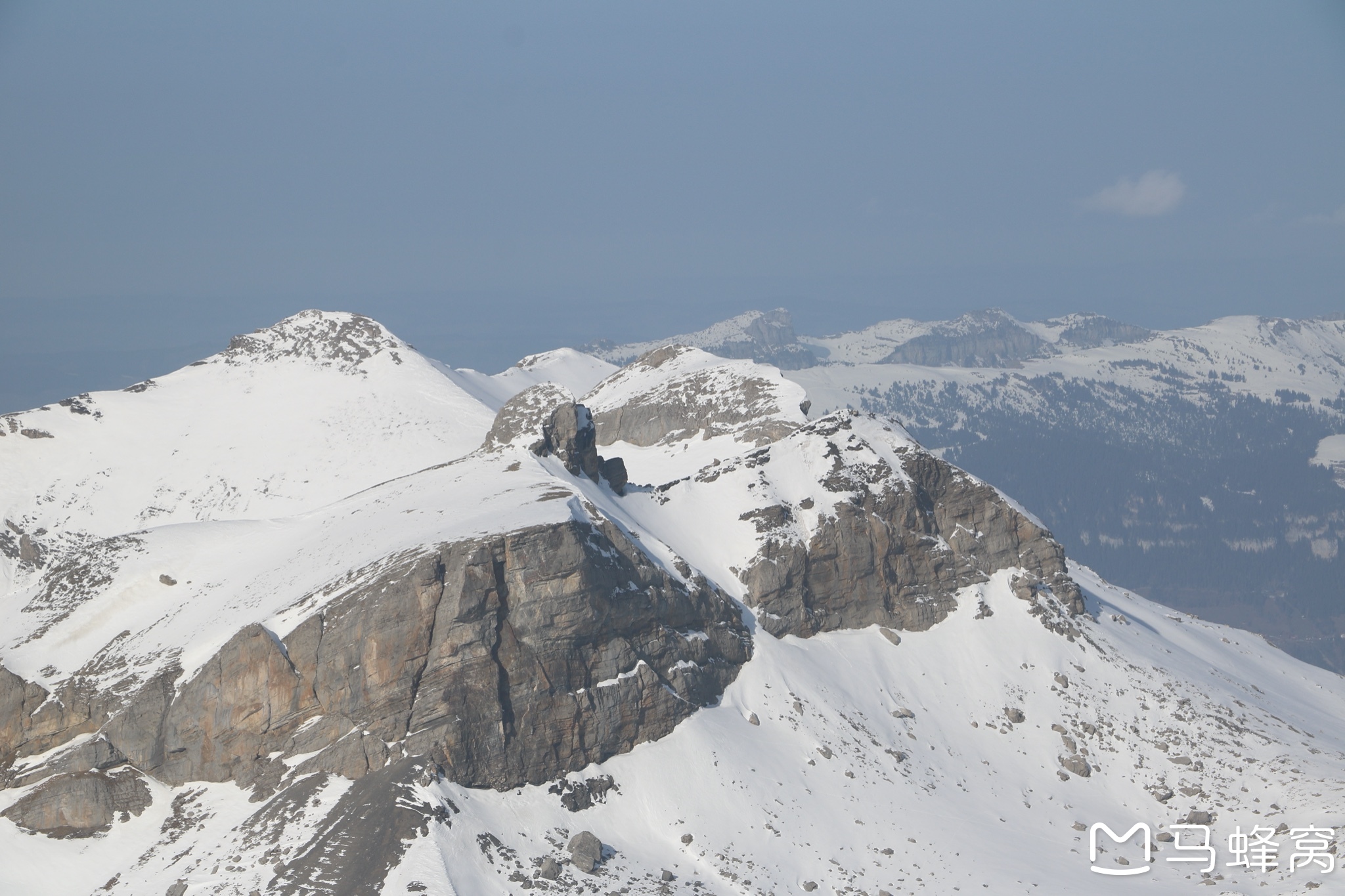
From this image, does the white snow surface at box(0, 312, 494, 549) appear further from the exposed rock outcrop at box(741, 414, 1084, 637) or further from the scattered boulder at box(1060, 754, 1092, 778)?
the scattered boulder at box(1060, 754, 1092, 778)

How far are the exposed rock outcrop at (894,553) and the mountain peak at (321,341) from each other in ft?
285

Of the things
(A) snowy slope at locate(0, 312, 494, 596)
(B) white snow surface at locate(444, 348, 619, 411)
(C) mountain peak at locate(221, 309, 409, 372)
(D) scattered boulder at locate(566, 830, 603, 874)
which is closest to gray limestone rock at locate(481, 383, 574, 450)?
(A) snowy slope at locate(0, 312, 494, 596)

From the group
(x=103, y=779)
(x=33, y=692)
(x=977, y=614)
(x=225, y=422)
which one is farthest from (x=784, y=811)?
(x=225, y=422)

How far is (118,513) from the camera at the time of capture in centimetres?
11506

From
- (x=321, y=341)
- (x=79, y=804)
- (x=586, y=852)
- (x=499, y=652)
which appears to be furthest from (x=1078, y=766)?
(x=321, y=341)

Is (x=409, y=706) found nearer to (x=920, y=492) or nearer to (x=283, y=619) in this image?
(x=283, y=619)

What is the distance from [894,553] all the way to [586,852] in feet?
117

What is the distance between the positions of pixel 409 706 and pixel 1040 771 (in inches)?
1576

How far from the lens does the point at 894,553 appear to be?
257ft

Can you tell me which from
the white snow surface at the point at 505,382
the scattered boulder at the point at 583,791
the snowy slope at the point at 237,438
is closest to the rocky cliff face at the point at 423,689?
the scattered boulder at the point at 583,791

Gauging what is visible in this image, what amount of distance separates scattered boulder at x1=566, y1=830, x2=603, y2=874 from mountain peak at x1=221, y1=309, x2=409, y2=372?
350ft

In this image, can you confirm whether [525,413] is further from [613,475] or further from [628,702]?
[628,702]

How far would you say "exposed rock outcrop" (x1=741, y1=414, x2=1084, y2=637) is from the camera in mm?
74875

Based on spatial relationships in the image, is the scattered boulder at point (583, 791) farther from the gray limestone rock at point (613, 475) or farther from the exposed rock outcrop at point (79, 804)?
the gray limestone rock at point (613, 475)
